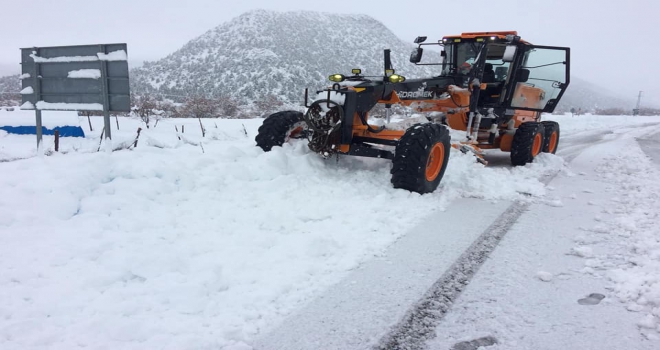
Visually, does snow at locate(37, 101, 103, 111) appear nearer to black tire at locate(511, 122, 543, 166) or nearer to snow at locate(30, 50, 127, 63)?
snow at locate(30, 50, 127, 63)

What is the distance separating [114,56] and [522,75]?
7.21 meters

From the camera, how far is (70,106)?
621cm

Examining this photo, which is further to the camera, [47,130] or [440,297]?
[47,130]

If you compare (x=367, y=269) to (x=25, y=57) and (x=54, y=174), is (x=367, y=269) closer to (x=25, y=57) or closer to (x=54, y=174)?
(x=54, y=174)

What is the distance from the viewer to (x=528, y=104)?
8.89 metres

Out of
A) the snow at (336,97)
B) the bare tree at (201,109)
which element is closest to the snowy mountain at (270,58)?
the bare tree at (201,109)

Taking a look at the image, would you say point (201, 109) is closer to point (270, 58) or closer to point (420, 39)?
point (420, 39)

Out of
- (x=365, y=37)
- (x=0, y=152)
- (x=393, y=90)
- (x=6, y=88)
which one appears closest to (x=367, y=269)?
(x=393, y=90)

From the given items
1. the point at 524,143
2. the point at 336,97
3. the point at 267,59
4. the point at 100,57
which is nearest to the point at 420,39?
the point at 524,143

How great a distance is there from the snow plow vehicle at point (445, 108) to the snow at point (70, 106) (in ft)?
7.61

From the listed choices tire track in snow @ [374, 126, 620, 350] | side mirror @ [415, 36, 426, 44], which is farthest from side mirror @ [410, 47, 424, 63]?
tire track in snow @ [374, 126, 620, 350]

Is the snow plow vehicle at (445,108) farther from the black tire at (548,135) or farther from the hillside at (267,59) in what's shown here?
the hillside at (267,59)

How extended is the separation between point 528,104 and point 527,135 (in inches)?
47.7

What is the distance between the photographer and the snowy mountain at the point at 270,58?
40250mm
